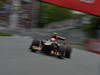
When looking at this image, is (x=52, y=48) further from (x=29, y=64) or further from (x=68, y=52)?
(x=29, y=64)

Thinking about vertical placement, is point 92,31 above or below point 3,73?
above

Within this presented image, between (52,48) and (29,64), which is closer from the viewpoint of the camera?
(52,48)

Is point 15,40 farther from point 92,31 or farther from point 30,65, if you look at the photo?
point 92,31

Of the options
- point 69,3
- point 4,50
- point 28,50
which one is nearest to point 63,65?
point 28,50

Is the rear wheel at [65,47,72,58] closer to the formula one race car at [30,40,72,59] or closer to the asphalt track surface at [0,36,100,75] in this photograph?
the formula one race car at [30,40,72,59]

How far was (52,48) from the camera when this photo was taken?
0.73 meters

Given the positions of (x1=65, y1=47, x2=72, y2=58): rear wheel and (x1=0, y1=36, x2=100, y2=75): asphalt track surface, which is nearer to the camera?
(x1=65, y1=47, x2=72, y2=58): rear wheel

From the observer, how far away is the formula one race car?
0.73m

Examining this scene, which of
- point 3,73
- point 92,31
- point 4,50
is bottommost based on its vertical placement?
point 3,73

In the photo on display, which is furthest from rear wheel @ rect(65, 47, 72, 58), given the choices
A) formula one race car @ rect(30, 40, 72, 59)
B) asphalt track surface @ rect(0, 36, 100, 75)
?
asphalt track surface @ rect(0, 36, 100, 75)

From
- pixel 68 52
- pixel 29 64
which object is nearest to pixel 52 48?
pixel 68 52

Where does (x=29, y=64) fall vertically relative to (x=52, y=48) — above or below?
below

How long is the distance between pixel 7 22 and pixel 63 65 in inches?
13.5

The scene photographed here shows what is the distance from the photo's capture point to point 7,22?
774 mm
